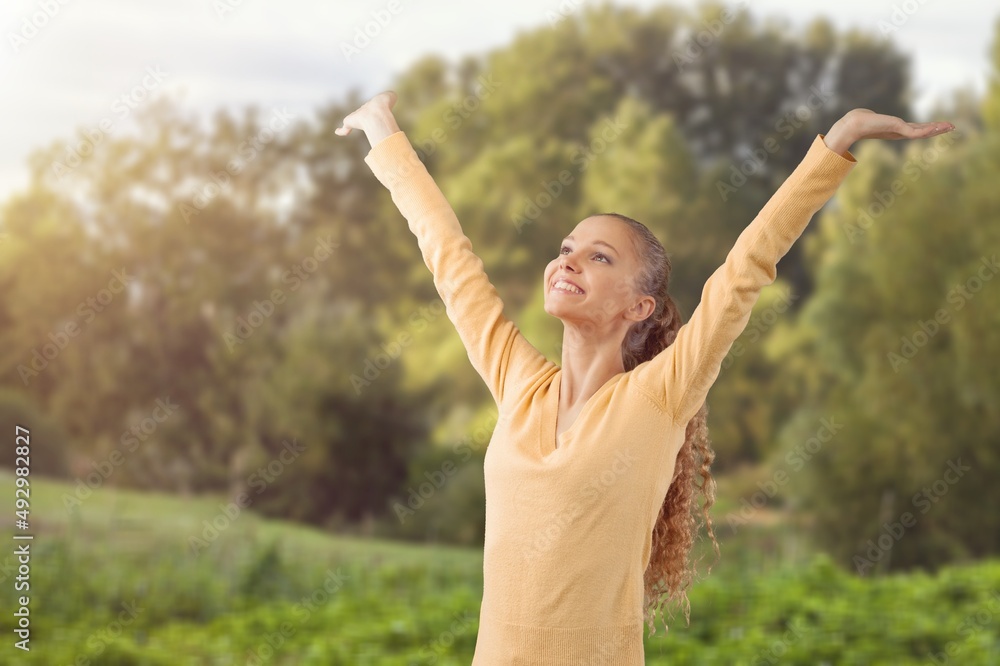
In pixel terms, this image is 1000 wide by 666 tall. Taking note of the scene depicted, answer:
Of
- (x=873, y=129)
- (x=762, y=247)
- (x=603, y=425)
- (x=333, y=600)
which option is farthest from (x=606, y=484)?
(x=333, y=600)

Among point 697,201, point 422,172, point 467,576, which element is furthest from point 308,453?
point 422,172

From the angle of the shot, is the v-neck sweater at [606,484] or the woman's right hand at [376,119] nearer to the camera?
the v-neck sweater at [606,484]

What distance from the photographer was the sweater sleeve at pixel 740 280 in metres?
1.15

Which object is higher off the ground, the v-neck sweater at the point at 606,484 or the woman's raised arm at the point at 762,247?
the woman's raised arm at the point at 762,247

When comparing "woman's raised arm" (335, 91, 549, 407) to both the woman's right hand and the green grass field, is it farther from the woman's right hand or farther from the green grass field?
the green grass field

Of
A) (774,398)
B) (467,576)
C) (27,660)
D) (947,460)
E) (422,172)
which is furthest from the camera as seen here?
(774,398)

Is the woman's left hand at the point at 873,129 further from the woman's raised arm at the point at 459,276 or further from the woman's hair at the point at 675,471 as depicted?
the woman's raised arm at the point at 459,276

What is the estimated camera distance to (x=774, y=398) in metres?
5.14

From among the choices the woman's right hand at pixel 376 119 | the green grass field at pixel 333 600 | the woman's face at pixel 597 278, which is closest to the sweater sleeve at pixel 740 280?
the woman's face at pixel 597 278

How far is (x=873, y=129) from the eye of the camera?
3.71 ft

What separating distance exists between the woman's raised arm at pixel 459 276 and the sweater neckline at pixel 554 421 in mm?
73

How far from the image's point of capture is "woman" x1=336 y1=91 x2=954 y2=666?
1.17 m

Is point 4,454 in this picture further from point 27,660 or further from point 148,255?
point 27,660

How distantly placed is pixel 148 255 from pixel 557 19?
2.24 metres
